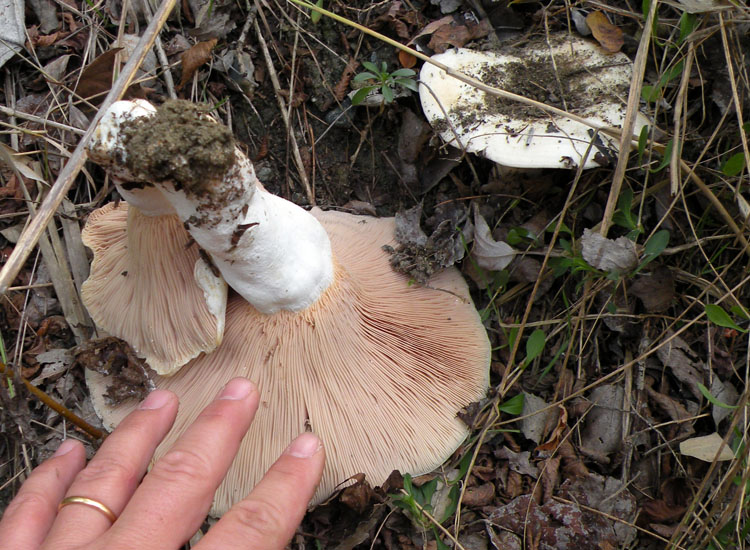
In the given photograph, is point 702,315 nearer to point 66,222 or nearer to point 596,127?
point 596,127

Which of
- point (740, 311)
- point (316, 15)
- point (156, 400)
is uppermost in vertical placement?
point (316, 15)

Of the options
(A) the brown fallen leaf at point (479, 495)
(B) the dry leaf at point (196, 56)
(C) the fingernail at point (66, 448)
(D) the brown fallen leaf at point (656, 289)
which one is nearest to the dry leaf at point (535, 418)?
(A) the brown fallen leaf at point (479, 495)

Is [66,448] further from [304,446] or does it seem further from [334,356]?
[334,356]

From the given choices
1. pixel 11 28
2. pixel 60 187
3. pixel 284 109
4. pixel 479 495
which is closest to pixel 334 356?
pixel 479 495

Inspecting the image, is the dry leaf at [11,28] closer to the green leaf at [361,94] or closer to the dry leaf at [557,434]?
the green leaf at [361,94]

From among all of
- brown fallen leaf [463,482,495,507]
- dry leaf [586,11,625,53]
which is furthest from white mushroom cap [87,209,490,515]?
dry leaf [586,11,625,53]

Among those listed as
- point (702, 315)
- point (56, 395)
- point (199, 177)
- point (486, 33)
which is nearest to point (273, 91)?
point (486, 33)
